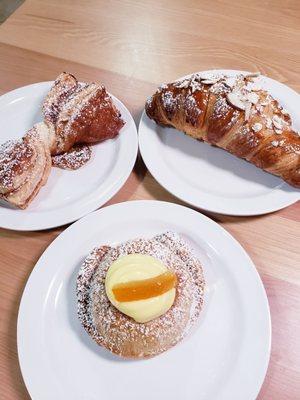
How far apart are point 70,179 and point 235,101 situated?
0.53 meters

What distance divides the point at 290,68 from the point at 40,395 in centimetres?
130

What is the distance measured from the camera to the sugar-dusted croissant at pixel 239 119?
114cm

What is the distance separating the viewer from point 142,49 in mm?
1615

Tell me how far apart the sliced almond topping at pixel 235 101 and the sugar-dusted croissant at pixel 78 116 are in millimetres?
352

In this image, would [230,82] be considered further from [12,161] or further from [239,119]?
[12,161]

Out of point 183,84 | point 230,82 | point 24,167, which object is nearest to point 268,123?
point 230,82

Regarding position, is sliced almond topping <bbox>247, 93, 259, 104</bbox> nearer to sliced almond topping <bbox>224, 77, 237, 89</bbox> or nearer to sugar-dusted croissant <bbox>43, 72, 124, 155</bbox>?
sliced almond topping <bbox>224, 77, 237, 89</bbox>

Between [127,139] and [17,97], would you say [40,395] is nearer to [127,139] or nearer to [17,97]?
[127,139]

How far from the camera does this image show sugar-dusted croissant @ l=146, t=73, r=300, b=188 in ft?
3.73

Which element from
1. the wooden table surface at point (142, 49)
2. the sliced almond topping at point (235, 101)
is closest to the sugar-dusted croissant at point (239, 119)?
the sliced almond topping at point (235, 101)

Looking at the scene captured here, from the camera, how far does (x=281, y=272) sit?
1068 mm

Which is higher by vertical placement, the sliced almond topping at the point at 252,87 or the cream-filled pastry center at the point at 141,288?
the sliced almond topping at the point at 252,87

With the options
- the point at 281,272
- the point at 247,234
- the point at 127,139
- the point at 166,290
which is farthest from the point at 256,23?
the point at 166,290

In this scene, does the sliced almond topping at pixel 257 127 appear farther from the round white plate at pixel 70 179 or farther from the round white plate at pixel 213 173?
the round white plate at pixel 70 179
